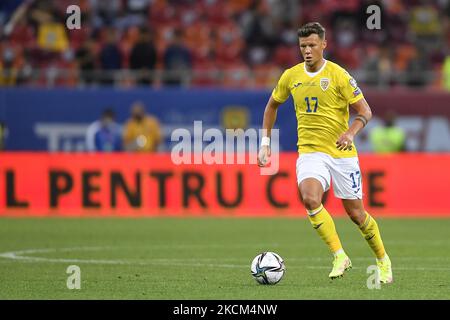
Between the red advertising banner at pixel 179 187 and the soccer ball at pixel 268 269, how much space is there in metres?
10.6

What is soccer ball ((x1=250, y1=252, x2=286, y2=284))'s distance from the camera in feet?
36.0

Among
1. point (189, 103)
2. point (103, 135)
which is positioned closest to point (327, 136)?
point (103, 135)

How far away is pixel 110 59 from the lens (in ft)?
84.5

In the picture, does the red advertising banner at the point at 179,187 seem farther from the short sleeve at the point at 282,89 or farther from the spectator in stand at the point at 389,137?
the short sleeve at the point at 282,89

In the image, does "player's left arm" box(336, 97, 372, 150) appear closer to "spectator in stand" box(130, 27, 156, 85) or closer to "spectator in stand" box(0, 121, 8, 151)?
"spectator in stand" box(130, 27, 156, 85)

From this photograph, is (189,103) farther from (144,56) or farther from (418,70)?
(418,70)

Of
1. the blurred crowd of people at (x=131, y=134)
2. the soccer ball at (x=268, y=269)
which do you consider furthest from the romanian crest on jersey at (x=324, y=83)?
the blurred crowd of people at (x=131, y=134)

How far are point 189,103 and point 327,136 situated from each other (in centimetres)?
1446

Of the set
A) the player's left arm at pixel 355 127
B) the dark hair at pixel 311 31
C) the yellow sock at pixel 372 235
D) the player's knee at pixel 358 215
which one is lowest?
the yellow sock at pixel 372 235

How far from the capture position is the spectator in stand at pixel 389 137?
80.3ft

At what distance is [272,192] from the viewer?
21766mm
